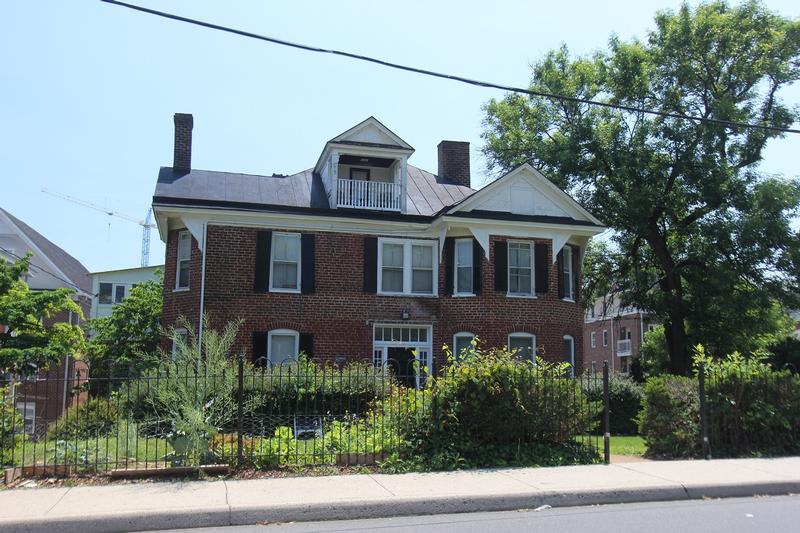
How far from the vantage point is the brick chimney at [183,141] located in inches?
894

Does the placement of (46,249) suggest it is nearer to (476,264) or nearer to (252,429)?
(476,264)

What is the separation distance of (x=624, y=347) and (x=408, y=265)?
4430 cm

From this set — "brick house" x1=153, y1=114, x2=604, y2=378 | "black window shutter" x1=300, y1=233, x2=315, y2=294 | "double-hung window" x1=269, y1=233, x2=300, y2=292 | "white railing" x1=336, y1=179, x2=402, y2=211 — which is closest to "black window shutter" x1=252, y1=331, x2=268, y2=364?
"brick house" x1=153, y1=114, x2=604, y2=378

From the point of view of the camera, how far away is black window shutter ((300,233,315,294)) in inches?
803

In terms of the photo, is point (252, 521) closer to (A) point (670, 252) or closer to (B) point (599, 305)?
(A) point (670, 252)

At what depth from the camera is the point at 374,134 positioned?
22.0m

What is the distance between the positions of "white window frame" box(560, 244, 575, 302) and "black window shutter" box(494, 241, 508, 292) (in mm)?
2160

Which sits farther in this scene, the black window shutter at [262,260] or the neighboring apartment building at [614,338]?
the neighboring apartment building at [614,338]

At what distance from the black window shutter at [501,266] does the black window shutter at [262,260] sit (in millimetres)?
6618

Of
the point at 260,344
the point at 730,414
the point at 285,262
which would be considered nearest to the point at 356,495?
the point at 730,414

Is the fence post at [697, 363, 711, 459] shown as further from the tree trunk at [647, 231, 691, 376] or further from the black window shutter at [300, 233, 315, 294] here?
the tree trunk at [647, 231, 691, 376]

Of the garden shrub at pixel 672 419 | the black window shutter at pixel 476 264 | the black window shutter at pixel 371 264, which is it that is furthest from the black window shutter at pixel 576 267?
the garden shrub at pixel 672 419

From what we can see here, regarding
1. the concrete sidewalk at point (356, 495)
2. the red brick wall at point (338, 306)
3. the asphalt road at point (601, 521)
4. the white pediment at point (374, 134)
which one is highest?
the white pediment at point (374, 134)

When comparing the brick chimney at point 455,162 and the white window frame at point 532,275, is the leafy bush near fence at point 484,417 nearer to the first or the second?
the white window frame at point 532,275
